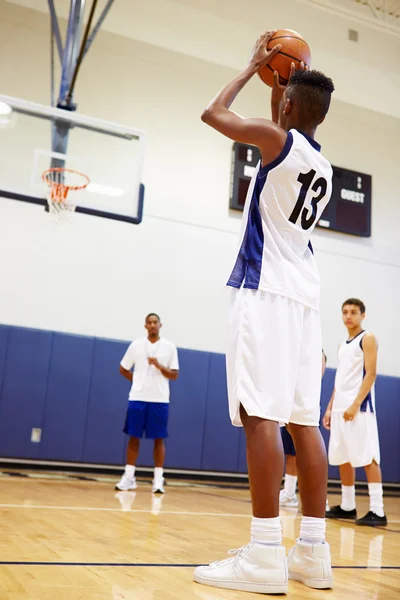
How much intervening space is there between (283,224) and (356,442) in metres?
3.59

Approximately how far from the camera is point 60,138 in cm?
721

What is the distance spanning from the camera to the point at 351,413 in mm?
5902

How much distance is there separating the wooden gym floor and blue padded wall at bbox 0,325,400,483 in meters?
2.18

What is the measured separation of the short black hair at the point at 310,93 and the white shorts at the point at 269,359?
2.73ft

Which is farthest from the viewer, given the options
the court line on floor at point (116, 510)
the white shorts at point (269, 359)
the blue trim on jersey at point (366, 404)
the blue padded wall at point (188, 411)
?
the blue padded wall at point (188, 411)

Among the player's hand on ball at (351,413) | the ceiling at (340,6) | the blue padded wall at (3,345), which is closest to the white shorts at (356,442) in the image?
the player's hand on ball at (351,413)

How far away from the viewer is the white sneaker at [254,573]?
8.34 feet

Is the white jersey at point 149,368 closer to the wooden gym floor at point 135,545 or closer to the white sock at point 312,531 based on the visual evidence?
the wooden gym floor at point 135,545

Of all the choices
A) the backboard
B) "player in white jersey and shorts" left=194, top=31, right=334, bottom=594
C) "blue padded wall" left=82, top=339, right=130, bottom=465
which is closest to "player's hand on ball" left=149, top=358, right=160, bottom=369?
the backboard

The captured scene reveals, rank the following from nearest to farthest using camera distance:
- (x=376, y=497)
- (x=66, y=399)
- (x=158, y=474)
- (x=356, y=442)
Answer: (x=376, y=497) → (x=356, y=442) → (x=158, y=474) → (x=66, y=399)

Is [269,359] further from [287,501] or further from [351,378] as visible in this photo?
[287,501]

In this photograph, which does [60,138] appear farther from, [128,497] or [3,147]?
[128,497]

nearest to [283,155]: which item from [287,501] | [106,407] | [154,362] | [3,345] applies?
[154,362]

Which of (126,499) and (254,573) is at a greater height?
(254,573)
